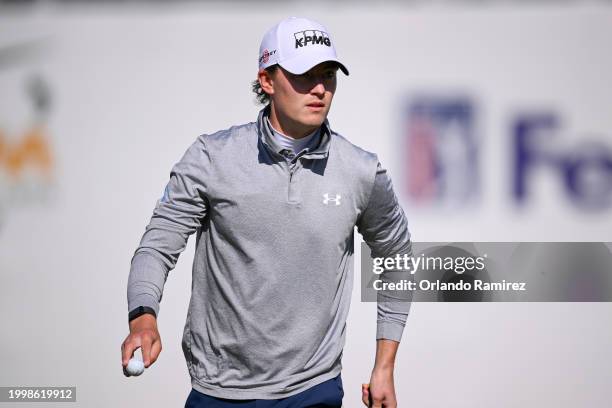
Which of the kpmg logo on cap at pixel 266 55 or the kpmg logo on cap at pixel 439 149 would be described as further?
the kpmg logo on cap at pixel 439 149

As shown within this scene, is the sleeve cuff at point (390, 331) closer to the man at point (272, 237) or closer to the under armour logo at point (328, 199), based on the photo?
the man at point (272, 237)

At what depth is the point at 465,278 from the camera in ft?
13.6

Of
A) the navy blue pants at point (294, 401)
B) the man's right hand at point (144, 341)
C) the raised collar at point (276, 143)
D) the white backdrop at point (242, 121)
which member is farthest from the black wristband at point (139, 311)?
the white backdrop at point (242, 121)

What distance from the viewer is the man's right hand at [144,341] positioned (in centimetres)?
187

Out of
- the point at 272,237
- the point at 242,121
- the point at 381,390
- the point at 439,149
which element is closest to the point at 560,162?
the point at 439,149

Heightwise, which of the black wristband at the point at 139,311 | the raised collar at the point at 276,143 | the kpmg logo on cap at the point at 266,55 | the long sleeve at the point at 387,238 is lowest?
the black wristband at the point at 139,311

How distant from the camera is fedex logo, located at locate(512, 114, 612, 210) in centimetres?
418

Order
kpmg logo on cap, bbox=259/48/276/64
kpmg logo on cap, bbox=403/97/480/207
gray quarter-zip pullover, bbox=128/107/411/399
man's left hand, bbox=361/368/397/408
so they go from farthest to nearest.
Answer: kpmg logo on cap, bbox=403/97/480/207, man's left hand, bbox=361/368/397/408, kpmg logo on cap, bbox=259/48/276/64, gray quarter-zip pullover, bbox=128/107/411/399

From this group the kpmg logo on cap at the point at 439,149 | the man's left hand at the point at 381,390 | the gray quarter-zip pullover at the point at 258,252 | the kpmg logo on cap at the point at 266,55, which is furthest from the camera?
the kpmg logo on cap at the point at 439,149

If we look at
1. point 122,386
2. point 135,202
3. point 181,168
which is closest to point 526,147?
point 135,202

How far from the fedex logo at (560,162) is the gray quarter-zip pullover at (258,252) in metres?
2.13

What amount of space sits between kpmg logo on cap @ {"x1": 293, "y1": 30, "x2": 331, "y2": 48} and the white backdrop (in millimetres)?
2025

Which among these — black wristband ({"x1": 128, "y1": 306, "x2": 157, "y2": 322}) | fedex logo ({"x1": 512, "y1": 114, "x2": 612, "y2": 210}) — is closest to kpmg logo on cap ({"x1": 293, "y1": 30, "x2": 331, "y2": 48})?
black wristband ({"x1": 128, "y1": 306, "x2": 157, "y2": 322})

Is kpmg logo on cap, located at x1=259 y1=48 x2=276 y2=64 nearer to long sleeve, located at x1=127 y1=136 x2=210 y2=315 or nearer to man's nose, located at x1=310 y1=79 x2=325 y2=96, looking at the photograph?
man's nose, located at x1=310 y1=79 x2=325 y2=96
